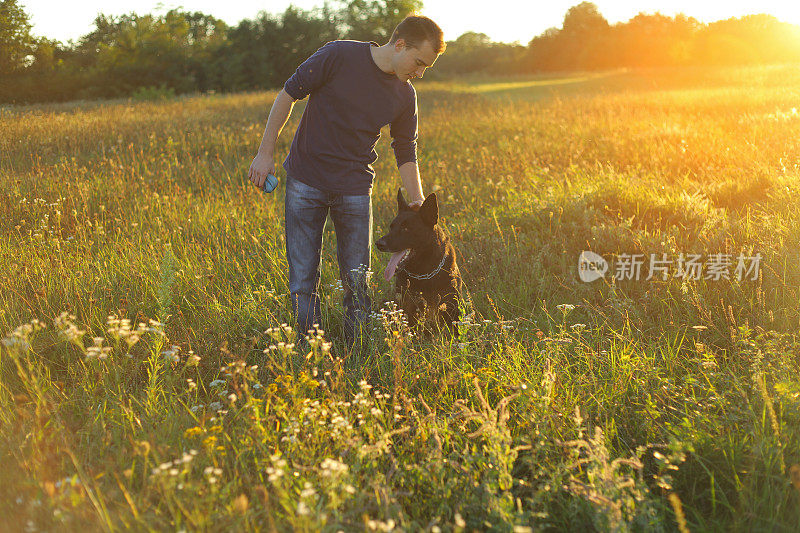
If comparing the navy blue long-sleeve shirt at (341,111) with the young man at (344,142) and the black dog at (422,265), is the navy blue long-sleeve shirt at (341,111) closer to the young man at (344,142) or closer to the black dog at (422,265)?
the young man at (344,142)

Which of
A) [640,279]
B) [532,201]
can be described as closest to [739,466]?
[640,279]

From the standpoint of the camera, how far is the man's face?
362 cm

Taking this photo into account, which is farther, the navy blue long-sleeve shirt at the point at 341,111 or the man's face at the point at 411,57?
the navy blue long-sleeve shirt at the point at 341,111

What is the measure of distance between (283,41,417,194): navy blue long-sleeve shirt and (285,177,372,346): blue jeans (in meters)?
0.12

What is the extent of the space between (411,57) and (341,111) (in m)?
0.65

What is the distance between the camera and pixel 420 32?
358cm

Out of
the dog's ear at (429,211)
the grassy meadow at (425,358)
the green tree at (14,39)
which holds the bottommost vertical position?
the grassy meadow at (425,358)

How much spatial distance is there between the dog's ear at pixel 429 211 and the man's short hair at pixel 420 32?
3.73ft

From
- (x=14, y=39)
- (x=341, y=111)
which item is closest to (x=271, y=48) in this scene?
(x=14, y=39)

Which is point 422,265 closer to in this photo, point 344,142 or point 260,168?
point 344,142

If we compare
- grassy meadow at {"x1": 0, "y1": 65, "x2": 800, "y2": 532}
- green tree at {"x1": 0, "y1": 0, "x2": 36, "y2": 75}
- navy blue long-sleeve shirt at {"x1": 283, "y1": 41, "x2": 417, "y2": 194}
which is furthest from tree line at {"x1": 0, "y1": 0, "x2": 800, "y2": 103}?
navy blue long-sleeve shirt at {"x1": 283, "y1": 41, "x2": 417, "y2": 194}

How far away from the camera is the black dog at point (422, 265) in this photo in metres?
4.32

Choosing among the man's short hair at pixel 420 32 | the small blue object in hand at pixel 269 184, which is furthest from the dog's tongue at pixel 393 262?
the man's short hair at pixel 420 32

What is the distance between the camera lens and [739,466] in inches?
99.7
